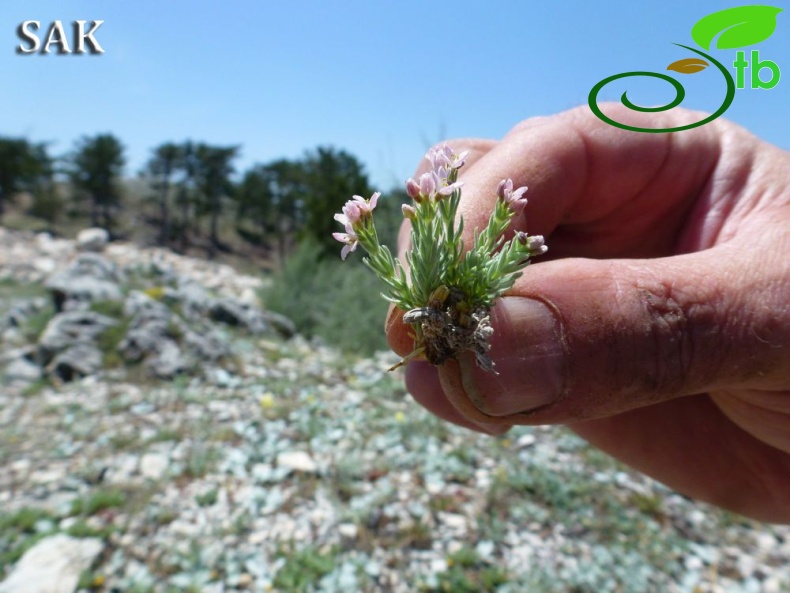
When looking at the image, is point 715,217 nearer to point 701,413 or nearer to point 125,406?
point 701,413

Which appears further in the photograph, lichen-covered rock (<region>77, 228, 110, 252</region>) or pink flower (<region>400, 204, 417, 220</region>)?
lichen-covered rock (<region>77, 228, 110, 252</region>)

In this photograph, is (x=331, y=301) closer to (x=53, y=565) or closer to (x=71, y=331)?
(x=71, y=331)

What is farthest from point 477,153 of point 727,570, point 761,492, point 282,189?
point 282,189

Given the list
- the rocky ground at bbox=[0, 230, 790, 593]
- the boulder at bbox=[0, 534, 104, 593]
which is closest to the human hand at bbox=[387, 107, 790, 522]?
the rocky ground at bbox=[0, 230, 790, 593]

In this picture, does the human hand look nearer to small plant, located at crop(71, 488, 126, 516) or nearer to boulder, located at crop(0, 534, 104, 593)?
boulder, located at crop(0, 534, 104, 593)

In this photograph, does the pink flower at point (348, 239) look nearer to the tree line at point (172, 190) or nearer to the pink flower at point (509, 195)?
the pink flower at point (509, 195)

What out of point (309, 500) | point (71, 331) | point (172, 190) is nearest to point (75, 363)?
point (71, 331)
